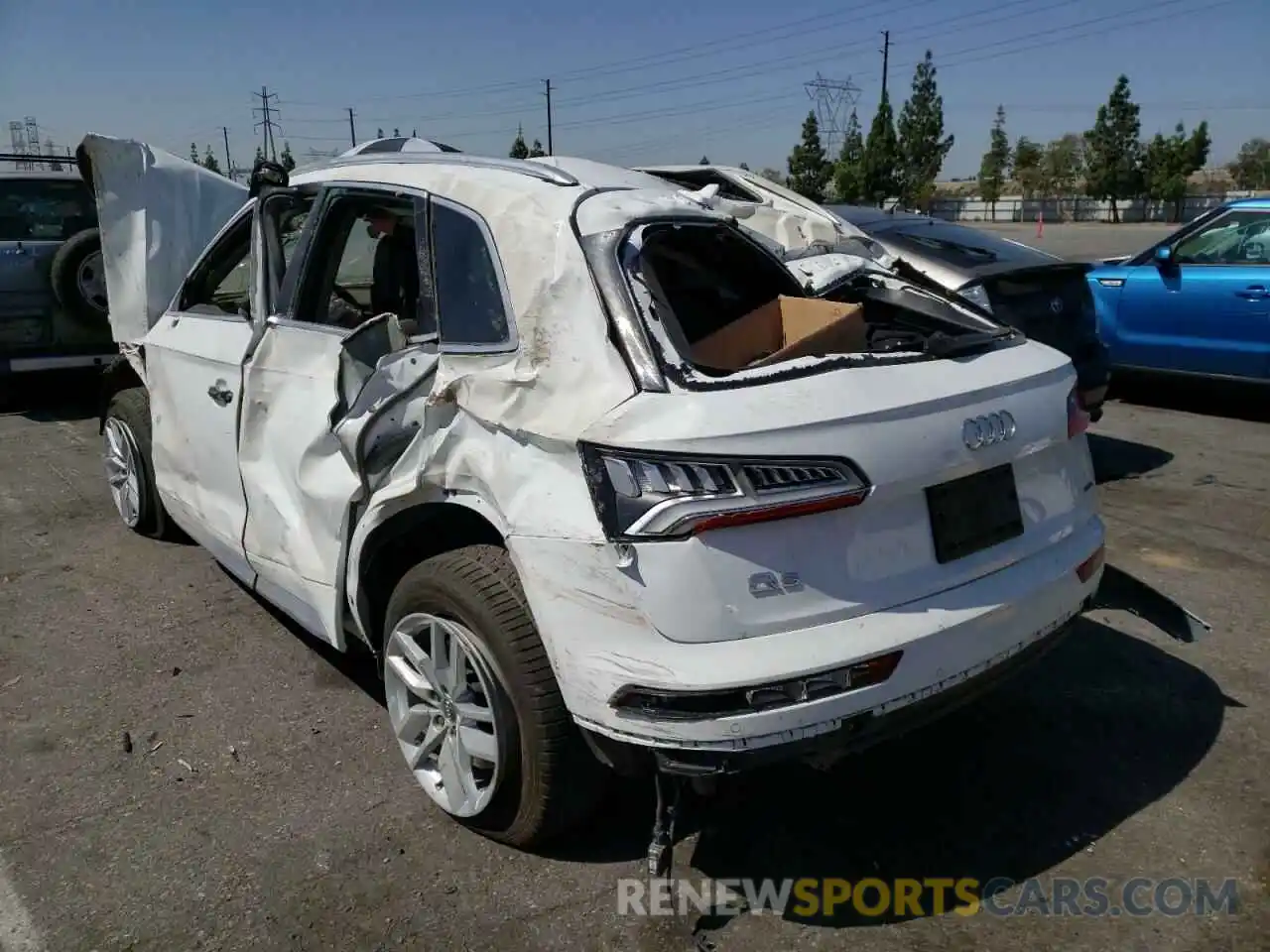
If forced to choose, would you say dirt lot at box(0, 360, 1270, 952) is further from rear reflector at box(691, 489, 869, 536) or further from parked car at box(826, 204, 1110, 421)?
parked car at box(826, 204, 1110, 421)

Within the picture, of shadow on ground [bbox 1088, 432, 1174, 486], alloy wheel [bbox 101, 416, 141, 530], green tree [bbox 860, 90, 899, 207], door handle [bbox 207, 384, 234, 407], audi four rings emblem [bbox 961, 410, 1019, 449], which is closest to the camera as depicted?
audi four rings emblem [bbox 961, 410, 1019, 449]

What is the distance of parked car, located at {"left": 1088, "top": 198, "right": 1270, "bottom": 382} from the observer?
24.3 ft

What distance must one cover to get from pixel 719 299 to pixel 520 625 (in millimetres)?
1594

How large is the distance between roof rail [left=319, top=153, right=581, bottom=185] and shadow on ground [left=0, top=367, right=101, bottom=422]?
585cm

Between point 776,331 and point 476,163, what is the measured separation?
1145 millimetres

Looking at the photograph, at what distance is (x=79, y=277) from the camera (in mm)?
8125

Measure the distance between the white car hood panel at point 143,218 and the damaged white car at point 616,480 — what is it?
64.3 inches

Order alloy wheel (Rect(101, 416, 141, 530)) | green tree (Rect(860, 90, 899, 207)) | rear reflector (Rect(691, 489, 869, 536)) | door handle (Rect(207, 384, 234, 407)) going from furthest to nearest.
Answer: green tree (Rect(860, 90, 899, 207)), alloy wheel (Rect(101, 416, 141, 530)), door handle (Rect(207, 384, 234, 407)), rear reflector (Rect(691, 489, 869, 536))

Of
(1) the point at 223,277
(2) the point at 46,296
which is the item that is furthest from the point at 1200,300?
(2) the point at 46,296

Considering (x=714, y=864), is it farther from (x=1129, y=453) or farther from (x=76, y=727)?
(x=1129, y=453)

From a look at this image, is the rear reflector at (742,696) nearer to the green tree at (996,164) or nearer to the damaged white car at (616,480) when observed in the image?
the damaged white car at (616,480)

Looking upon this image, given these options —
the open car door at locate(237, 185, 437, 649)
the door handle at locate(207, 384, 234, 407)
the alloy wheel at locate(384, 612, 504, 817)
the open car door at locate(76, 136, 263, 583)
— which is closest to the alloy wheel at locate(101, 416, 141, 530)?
the open car door at locate(76, 136, 263, 583)

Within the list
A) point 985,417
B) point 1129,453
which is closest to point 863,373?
point 985,417

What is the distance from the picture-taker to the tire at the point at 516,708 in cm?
252
